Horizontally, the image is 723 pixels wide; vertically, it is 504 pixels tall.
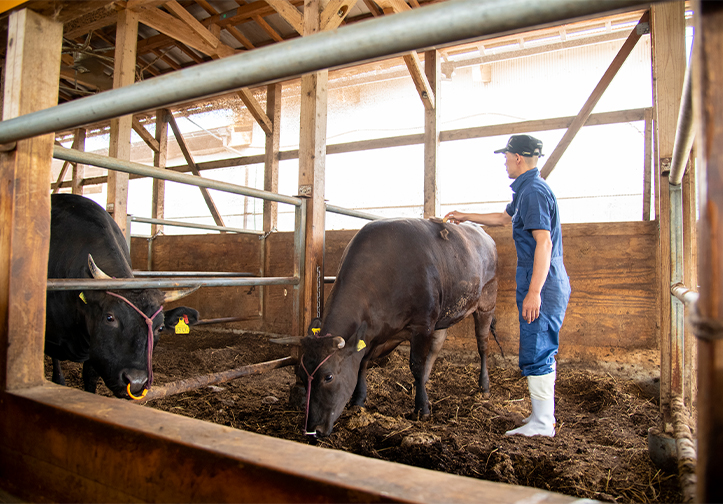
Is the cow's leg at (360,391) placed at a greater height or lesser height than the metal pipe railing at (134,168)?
lesser

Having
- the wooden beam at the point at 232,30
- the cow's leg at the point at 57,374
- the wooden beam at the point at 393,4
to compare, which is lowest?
the cow's leg at the point at 57,374

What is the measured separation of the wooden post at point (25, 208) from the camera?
1.26 metres

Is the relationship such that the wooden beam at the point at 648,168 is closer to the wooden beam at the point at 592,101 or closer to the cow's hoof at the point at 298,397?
the wooden beam at the point at 592,101

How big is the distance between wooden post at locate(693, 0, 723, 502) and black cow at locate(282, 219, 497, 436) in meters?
2.10

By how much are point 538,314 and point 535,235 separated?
485 mm

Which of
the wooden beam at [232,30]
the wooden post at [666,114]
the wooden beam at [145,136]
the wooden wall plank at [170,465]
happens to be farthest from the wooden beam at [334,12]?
the wooden beam at [145,136]

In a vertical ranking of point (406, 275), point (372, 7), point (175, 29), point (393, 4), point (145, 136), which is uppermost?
point (372, 7)

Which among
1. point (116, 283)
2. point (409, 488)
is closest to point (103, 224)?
point (116, 283)

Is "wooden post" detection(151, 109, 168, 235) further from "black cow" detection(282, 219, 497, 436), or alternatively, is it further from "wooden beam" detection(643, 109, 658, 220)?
"wooden beam" detection(643, 109, 658, 220)

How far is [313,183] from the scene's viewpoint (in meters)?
3.12

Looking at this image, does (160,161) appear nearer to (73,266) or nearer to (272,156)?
(272,156)

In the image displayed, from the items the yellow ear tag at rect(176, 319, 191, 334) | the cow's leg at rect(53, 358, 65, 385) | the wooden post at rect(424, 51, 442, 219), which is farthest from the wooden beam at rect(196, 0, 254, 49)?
the yellow ear tag at rect(176, 319, 191, 334)

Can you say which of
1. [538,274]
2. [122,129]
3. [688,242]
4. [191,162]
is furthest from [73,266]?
[191,162]

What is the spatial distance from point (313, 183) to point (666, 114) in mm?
2113
